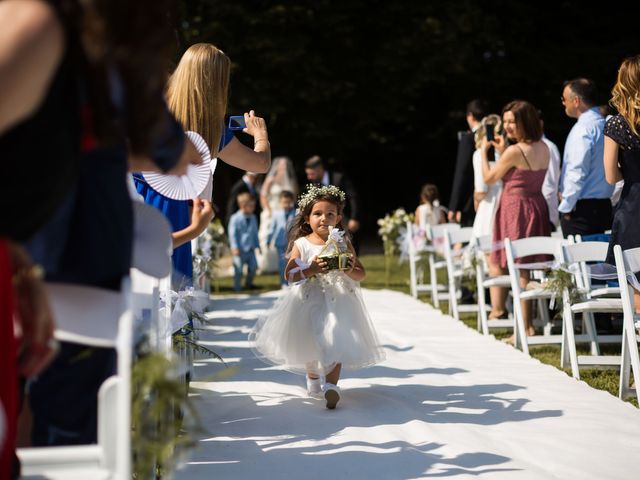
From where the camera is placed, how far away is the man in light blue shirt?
27.3 ft

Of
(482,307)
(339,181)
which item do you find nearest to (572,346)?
(482,307)

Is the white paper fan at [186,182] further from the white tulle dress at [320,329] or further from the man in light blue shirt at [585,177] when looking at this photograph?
the man in light blue shirt at [585,177]

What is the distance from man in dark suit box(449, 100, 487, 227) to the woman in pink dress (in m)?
1.92

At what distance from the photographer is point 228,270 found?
19219 millimetres

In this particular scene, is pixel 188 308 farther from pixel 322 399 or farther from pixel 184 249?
pixel 322 399

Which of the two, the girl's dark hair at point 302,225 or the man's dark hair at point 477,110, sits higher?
A: the man's dark hair at point 477,110

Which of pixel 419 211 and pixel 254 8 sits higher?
pixel 254 8

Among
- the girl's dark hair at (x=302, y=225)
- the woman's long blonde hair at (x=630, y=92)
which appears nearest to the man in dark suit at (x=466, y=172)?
the woman's long blonde hair at (x=630, y=92)

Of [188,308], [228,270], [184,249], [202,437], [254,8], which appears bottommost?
[202,437]

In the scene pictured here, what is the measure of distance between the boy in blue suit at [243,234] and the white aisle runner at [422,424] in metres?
6.78

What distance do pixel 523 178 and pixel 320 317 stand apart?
11.1ft

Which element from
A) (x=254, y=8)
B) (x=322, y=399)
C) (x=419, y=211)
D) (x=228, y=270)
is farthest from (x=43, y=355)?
(x=254, y=8)

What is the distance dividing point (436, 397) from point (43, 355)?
166 inches

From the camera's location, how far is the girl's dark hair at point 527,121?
838 cm
